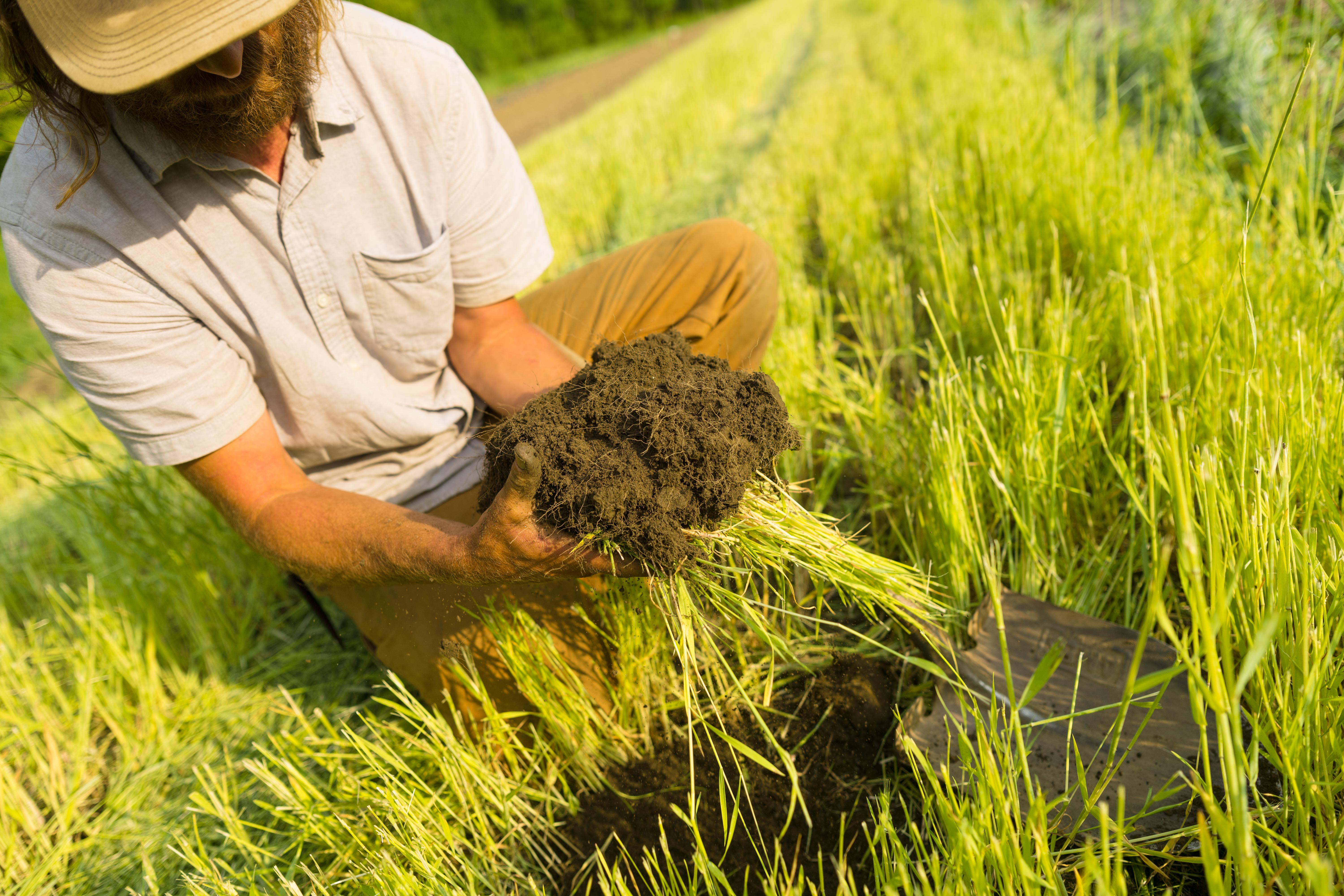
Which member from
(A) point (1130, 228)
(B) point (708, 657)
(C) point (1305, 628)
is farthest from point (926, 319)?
(C) point (1305, 628)

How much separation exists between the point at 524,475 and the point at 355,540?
1.59 ft

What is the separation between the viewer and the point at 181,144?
4.38ft

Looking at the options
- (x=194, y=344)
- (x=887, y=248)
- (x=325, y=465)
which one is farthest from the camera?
(x=887, y=248)

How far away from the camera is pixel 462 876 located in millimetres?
1195

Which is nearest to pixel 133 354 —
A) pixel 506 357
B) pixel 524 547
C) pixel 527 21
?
pixel 506 357

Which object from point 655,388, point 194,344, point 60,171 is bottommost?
point 655,388

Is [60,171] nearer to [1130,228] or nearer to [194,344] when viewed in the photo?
[194,344]

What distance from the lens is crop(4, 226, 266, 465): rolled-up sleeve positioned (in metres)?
1.31

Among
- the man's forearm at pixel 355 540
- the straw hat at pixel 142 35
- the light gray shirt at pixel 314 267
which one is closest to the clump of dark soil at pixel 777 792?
the man's forearm at pixel 355 540

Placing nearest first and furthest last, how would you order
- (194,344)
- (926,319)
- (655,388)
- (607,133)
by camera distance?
(655,388) < (194,344) < (926,319) < (607,133)

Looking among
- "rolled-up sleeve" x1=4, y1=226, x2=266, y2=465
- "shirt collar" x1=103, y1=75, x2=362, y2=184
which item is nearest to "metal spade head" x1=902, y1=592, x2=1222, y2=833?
"rolled-up sleeve" x1=4, y1=226, x2=266, y2=465

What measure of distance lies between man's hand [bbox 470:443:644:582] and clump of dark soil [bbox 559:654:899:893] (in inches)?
15.8

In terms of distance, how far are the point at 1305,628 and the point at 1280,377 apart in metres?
0.64

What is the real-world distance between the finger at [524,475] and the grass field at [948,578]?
383 mm
